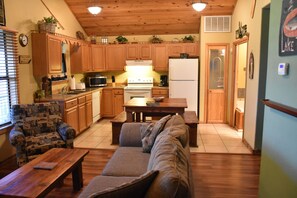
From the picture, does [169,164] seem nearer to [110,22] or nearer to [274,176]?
[274,176]

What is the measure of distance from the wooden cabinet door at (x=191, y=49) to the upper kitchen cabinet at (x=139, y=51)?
1.01 m

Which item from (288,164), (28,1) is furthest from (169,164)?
(28,1)

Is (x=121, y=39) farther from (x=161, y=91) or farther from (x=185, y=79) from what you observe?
(x=185, y=79)

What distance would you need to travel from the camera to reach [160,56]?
6.91 m

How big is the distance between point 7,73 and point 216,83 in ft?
15.5

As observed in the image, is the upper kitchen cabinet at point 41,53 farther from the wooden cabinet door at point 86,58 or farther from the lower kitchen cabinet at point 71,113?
the wooden cabinet door at point 86,58

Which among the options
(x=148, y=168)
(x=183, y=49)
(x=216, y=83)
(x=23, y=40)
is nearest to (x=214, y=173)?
(x=148, y=168)

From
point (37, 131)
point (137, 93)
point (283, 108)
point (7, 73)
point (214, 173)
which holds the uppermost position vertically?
point (7, 73)

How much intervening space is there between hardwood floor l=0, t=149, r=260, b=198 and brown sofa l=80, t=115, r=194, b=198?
0.80 metres

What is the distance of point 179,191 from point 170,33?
623 centimetres

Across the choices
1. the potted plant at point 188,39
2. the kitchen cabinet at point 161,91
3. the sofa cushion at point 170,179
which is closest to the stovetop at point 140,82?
the kitchen cabinet at point 161,91

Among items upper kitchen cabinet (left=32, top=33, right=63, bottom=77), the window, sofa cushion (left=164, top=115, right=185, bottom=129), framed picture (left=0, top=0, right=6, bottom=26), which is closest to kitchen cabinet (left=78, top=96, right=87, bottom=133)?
upper kitchen cabinet (left=32, top=33, right=63, bottom=77)

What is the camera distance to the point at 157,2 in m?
5.85

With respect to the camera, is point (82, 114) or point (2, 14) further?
point (82, 114)
